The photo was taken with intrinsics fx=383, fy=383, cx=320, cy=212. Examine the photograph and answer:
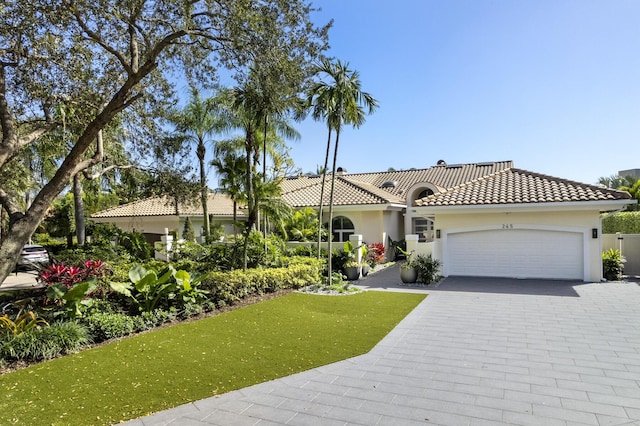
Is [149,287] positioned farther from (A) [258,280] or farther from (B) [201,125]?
(B) [201,125]

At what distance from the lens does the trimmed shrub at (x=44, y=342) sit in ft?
22.4

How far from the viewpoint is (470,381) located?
18.5 ft

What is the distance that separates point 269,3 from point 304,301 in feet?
26.9

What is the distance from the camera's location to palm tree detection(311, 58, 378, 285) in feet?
43.6

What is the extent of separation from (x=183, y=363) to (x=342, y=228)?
16796 millimetres

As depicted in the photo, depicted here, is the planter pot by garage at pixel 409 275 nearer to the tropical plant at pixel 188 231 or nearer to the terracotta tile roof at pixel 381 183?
the terracotta tile roof at pixel 381 183

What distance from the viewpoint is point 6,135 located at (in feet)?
28.3

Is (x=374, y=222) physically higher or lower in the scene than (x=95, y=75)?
lower

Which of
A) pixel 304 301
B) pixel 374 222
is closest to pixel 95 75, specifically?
pixel 304 301

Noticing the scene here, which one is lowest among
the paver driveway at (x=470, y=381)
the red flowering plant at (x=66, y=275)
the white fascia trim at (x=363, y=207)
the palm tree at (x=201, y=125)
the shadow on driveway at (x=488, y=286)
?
the shadow on driveway at (x=488, y=286)

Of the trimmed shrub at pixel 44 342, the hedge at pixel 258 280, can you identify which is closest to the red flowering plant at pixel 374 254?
the hedge at pixel 258 280

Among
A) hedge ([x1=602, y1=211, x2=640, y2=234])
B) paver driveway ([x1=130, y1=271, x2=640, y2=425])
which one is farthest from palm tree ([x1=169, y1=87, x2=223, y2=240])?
hedge ([x1=602, y1=211, x2=640, y2=234])

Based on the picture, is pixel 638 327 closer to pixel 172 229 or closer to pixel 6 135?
pixel 6 135

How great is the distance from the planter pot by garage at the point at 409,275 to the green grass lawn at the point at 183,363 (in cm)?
446
